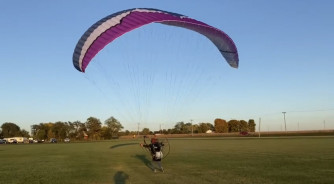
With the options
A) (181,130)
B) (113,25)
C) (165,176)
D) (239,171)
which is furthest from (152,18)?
(181,130)

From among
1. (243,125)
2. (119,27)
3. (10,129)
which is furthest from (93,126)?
(119,27)

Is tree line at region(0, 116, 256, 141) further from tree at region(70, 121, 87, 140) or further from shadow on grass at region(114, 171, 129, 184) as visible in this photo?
shadow on grass at region(114, 171, 129, 184)

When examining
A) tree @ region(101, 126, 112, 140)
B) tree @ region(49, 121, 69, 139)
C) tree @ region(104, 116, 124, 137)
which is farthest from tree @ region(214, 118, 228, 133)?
tree @ region(49, 121, 69, 139)

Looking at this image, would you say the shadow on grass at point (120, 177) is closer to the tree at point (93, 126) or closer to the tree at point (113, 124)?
the tree at point (93, 126)

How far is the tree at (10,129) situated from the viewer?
172 meters

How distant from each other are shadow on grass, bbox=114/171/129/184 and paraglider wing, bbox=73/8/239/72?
463 cm

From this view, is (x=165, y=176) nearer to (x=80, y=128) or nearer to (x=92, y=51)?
(x=92, y=51)

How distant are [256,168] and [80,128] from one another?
118534 millimetres

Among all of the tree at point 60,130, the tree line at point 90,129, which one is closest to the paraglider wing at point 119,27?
the tree line at point 90,129

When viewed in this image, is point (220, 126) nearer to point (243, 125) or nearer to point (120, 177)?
point (243, 125)

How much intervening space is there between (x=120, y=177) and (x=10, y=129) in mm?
180000

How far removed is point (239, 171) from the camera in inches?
586

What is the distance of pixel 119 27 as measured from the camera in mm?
12664

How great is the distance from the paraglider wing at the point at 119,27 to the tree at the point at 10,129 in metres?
170
